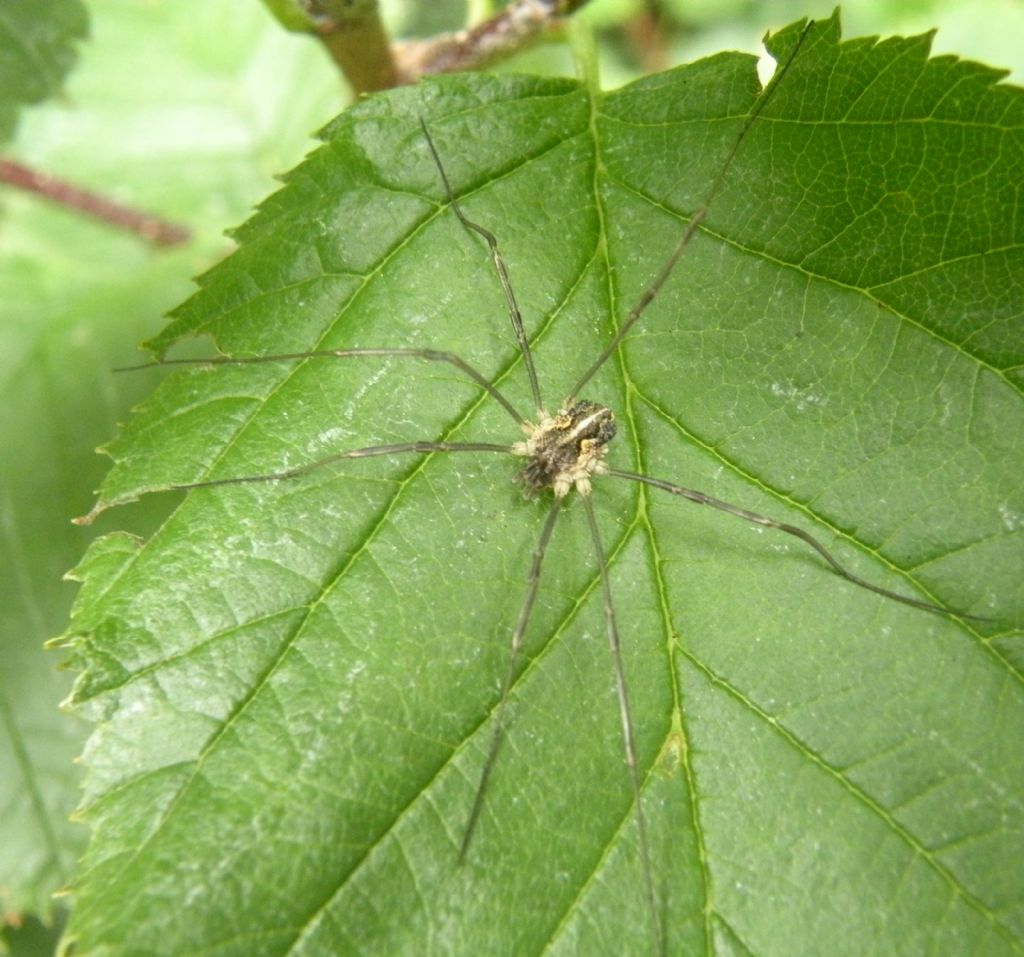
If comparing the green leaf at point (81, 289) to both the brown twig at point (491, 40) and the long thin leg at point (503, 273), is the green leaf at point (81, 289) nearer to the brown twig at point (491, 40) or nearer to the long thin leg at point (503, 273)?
the long thin leg at point (503, 273)

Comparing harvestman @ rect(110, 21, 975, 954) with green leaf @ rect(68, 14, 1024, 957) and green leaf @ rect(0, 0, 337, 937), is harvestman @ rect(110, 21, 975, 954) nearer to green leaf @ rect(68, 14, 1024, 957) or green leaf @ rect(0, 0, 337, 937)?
green leaf @ rect(68, 14, 1024, 957)

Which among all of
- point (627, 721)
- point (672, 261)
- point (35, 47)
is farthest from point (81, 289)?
point (627, 721)

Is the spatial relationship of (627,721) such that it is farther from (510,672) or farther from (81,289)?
(81,289)

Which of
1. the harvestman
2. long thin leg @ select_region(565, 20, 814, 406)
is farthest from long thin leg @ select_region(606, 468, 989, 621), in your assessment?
long thin leg @ select_region(565, 20, 814, 406)

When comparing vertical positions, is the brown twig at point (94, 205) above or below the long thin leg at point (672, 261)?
above

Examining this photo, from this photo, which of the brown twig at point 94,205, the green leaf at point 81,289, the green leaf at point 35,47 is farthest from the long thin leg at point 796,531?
the brown twig at point 94,205

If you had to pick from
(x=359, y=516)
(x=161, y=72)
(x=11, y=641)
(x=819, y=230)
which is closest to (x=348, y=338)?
(x=359, y=516)
